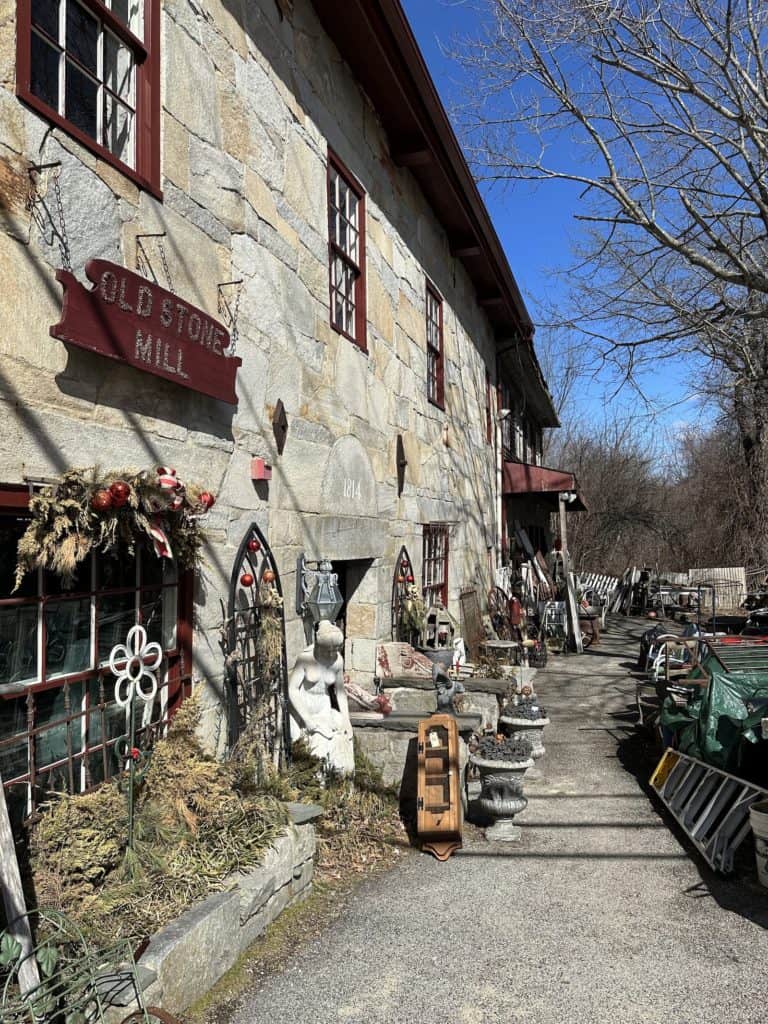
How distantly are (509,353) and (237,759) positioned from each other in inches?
473

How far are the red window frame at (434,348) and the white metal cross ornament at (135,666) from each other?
6.27 metres

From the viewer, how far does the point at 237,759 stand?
187 inches

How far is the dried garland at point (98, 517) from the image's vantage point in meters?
3.17

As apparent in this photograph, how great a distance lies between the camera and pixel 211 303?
4.64 metres

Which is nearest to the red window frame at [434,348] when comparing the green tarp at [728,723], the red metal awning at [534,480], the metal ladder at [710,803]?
the red metal awning at [534,480]

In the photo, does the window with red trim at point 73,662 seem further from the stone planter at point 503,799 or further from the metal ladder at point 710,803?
the metal ladder at point 710,803

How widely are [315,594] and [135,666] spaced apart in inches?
81.7

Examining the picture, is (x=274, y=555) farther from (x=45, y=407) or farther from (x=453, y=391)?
(x=453, y=391)

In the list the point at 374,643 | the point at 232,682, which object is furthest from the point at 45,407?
the point at 374,643

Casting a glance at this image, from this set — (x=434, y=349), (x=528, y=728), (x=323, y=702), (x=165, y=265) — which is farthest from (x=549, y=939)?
(x=434, y=349)

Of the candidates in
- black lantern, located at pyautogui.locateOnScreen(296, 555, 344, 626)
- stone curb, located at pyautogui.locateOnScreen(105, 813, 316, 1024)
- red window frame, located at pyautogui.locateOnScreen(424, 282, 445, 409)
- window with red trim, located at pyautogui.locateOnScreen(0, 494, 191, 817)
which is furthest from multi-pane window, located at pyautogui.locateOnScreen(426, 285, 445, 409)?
stone curb, located at pyautogui.locateOnScreen(105, 813, 316, 1024)

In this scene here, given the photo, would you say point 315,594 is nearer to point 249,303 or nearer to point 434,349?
point 249,303

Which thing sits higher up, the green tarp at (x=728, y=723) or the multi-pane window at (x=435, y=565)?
the multi-pane window at (x=435, y=565)

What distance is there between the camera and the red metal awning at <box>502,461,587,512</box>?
14.6 meters
